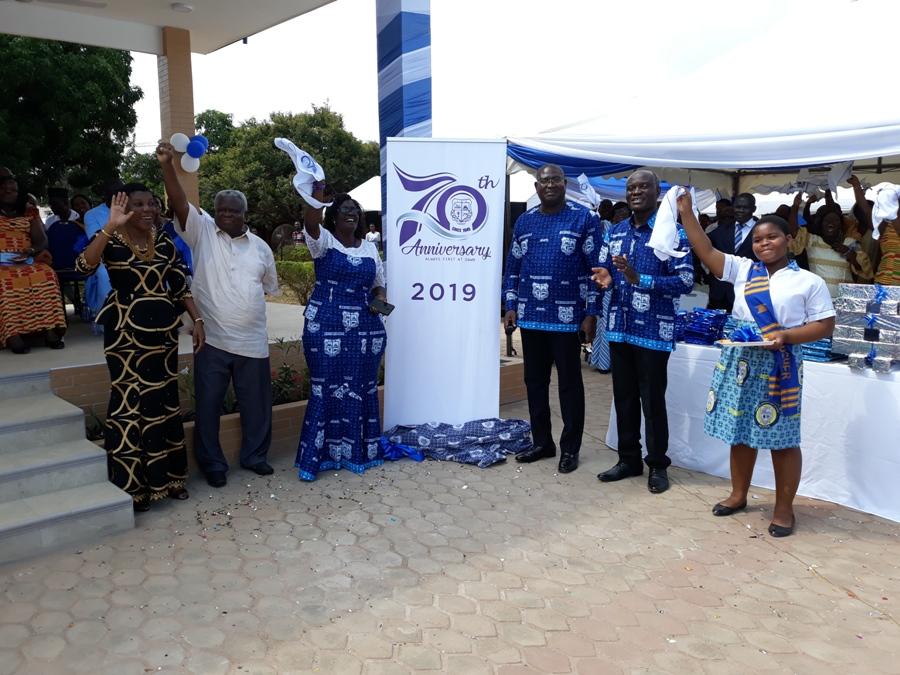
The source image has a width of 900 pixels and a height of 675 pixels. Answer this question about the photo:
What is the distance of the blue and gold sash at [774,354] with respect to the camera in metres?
3.54

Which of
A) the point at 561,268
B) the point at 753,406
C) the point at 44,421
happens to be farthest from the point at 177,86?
the point at 753,406

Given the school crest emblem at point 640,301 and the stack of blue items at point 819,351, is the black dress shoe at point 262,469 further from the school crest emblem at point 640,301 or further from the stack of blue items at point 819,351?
the stack of blue items at point 819,351

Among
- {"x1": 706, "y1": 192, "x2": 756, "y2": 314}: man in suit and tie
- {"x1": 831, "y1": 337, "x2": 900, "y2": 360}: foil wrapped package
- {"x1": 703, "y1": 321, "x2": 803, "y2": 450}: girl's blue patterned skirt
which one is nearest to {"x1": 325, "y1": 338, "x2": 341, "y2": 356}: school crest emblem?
{"x1": 703, "y1": 321, "x2": 803, "y2": 450}: girl's blue patterned skirt

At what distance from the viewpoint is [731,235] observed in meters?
7.24

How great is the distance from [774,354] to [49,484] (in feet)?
13.0

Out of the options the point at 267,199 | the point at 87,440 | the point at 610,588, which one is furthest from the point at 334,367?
the point at 267,199

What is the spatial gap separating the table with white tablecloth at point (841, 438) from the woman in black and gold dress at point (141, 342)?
3.40 m

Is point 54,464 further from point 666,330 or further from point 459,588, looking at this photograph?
point 666,330

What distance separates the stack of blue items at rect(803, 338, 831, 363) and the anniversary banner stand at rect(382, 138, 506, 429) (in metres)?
2.08

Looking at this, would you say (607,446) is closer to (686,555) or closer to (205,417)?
(686,555)

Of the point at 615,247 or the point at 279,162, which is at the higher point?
the point at 279,162

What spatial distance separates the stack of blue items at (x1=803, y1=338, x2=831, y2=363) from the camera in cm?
429

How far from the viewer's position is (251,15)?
8055 millimetres

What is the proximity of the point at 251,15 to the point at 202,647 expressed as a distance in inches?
296
